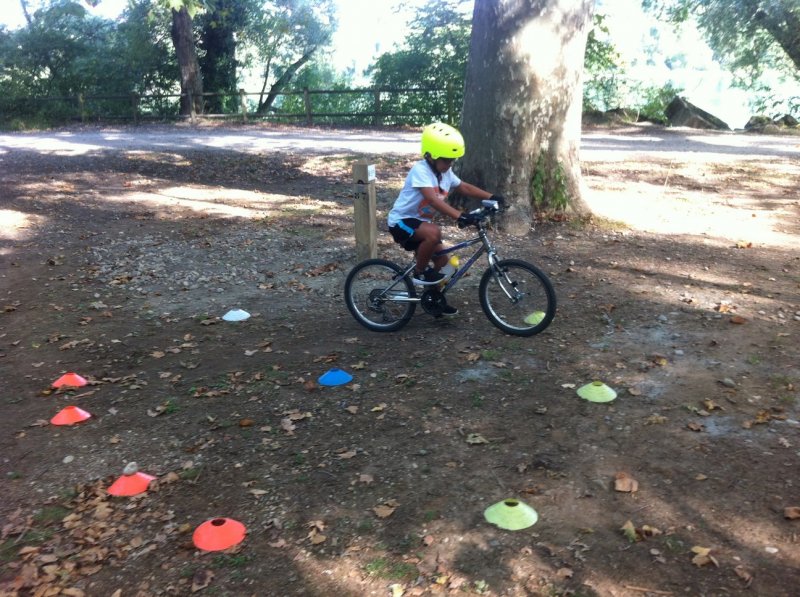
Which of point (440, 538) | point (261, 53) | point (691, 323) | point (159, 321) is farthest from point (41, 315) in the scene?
point (261, 53)

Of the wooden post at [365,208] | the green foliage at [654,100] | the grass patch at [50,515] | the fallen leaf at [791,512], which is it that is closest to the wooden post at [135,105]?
the green foliage at [654,100]

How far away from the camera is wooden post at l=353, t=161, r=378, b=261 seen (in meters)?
7.06

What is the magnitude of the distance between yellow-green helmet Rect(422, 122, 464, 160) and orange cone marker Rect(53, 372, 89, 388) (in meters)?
3.05

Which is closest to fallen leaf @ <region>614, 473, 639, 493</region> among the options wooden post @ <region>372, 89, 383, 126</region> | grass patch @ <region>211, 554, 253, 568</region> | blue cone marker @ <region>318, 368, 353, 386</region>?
grass patch @ <region>211, 554, 253, 568</region>

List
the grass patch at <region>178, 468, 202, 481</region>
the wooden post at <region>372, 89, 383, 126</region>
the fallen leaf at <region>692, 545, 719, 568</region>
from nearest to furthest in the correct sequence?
the fallen leaf at <region>692, 545, 719, 568</region> → the grass patch at <region>178, 468, 202, 481</region> → the wooden post at <region>372, 89, 383, 126</region>

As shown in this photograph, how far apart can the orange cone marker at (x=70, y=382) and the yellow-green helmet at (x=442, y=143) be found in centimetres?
305

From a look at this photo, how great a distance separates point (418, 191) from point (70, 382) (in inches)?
116

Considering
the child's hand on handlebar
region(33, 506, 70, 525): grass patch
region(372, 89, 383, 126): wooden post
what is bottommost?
region(33, 506, 70, 525): grass patch

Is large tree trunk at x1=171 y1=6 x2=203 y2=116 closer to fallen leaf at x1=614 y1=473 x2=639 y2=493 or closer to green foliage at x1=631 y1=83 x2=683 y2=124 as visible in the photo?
green foliage at x1=631 y1=83 x2=683 y2=124

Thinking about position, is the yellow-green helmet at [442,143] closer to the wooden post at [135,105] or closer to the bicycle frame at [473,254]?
the bicycle frame at [473,254]

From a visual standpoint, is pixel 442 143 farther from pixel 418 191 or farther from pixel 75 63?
pixel 75 63

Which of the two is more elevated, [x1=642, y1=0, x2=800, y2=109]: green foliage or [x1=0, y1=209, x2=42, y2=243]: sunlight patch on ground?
[x1=642, y1=0, x2=800, y2=109]: green foliage

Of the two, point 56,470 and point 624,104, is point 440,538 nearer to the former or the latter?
point 56,470

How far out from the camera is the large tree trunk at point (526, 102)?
8.45 metres
